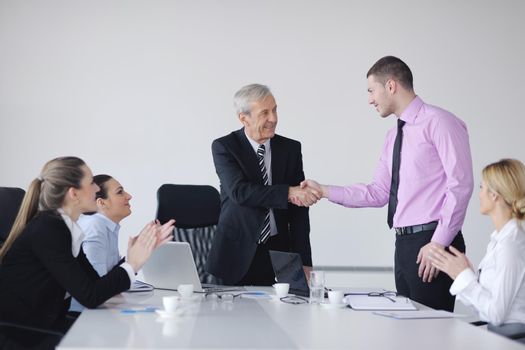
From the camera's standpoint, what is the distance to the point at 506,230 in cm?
259

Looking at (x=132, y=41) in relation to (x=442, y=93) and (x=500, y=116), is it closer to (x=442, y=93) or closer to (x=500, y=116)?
(x=442, y=93)

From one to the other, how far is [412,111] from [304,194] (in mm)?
682

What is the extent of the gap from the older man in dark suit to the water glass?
2.45ft

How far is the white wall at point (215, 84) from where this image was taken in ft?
17.0

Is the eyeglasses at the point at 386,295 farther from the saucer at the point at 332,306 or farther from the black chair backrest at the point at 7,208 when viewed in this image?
the black chair backrest at the point at 7,208

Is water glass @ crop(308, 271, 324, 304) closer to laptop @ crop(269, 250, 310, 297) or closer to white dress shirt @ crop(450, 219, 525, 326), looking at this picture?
laptop @ crop(269, 250, 310, 297)

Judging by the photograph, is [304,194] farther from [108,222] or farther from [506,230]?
[506,230]

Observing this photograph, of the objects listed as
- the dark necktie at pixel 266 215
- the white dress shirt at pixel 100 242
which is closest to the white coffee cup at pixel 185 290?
the white dress shirt at pixel 100 242

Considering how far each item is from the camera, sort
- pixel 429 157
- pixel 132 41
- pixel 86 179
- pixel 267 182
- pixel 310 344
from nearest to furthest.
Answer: pixel 310 344 → pixel 86 179 → pixel 429 157 → pixel 267 182 → pixel 132 41

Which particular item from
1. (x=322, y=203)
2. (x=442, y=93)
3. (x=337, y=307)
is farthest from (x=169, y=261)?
(x=442, y=93)

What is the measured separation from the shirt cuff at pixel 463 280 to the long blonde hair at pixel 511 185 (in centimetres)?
30

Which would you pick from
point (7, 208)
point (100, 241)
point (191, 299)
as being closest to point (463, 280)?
point (191, 299)

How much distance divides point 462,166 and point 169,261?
139 centimetres

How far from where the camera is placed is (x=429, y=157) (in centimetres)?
330
